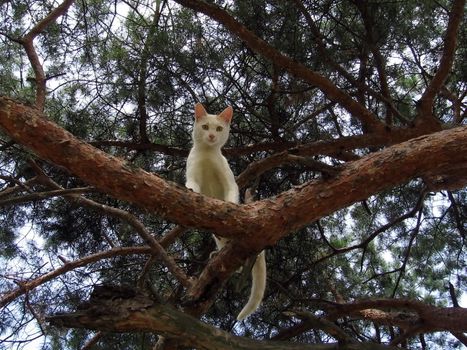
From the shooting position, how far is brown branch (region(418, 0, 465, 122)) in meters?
3.27

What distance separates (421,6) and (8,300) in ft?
10.9

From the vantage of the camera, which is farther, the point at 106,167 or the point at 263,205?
the point at 263,205

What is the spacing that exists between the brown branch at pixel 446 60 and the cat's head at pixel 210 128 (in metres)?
1.24

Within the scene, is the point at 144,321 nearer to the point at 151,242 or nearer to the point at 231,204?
the point at 231,204

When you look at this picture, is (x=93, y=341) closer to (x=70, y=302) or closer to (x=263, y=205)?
(x=70, y=302)

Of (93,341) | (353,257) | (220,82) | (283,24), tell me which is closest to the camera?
(93,341)

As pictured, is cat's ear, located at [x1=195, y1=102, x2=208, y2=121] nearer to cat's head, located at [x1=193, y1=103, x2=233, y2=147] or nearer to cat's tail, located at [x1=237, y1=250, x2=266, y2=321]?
cat's head, located at [x1=193, y1=103, x2=233, y2=147]

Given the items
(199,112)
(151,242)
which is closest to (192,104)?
(199,112)

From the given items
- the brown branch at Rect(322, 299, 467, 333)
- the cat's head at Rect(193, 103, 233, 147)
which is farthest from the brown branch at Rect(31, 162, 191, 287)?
the brown branch at Rect(322, 299, 467, 333)

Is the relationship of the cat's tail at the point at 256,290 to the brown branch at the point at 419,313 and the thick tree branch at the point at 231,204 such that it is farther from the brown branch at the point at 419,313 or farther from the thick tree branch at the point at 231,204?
the thick tree branch at the point at 231,204

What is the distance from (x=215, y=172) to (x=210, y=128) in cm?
33

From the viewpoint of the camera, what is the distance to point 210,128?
350 centimetres

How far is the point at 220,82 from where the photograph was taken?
4199 millimetres

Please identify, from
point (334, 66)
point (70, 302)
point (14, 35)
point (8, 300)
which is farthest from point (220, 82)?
point (8, 300)
